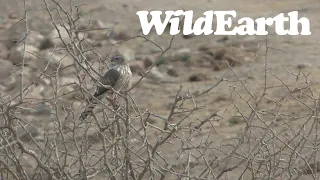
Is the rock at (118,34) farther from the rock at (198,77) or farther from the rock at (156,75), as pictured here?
the rock at (198,77)

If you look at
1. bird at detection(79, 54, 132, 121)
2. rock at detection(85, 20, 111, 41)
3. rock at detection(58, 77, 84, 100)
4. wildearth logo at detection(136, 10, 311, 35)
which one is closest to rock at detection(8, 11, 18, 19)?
rock at detection(85, 20, 111, 41)

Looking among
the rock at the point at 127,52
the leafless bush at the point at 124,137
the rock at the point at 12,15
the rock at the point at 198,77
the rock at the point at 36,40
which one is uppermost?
the leafless bush at the point at 124,137

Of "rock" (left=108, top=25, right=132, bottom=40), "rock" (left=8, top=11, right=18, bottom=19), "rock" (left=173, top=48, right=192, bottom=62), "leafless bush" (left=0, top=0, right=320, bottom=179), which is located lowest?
"rock" (left=173, top=48, right=192, bottom=62)

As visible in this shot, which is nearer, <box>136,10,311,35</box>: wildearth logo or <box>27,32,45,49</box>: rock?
<box>136,10,311,35</box>: wildearth logo

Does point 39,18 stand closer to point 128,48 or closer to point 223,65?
point 128,48

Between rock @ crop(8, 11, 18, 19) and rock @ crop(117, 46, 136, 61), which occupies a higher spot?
rock @ crop(8, 11, 18, 19)

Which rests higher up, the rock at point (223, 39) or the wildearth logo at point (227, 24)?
the wildearth logo at point (227, 24)

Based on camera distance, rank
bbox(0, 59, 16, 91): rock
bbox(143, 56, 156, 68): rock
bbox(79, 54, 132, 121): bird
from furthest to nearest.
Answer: bbox(143, 56, 156, 68): rock, bbox(0, 59, 16, 91): rock, bbox(79, 54, 132, 121): bird

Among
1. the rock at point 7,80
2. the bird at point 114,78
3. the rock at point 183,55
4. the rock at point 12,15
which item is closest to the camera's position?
the bird at point 114,78

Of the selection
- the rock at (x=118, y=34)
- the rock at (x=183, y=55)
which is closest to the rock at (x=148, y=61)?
the rock at (x=183, y=55)

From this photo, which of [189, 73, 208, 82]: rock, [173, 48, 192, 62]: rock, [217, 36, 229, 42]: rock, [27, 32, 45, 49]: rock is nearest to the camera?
[189, 73, 208, 82]: rock

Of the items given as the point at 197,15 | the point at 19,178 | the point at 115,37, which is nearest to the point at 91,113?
the point at 19,178

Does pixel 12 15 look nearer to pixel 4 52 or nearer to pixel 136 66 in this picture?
pixel 4 52

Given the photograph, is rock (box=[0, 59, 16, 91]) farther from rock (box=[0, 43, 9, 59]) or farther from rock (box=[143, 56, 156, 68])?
rock (box=[143, 56, 156, 68])
